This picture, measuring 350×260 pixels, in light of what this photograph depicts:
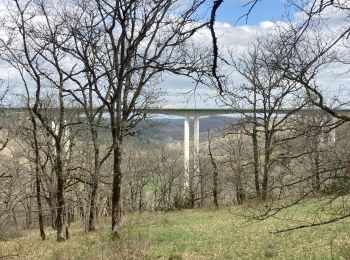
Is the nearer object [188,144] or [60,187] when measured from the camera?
[60,187]

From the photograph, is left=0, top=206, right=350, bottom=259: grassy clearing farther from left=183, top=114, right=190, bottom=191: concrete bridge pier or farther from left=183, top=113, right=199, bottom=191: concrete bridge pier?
left=183, top=113, right=199, bottom=191: concrete bridge pier

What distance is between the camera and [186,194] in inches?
1923

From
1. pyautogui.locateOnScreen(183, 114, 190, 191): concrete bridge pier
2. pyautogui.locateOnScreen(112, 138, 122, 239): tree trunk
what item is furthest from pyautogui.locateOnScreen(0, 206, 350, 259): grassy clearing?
pyautogui.locateOnScreen(183, 114, 190, 191): concrete bridge pier

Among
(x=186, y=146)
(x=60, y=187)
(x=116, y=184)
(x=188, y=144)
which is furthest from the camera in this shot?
(x=188, y=144)

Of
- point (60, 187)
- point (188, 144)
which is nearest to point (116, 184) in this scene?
point (60, 187)

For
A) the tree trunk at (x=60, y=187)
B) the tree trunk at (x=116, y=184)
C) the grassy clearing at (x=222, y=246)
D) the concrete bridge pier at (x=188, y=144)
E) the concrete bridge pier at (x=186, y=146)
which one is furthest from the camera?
the concrete bridge pier at (x=188, y=144)

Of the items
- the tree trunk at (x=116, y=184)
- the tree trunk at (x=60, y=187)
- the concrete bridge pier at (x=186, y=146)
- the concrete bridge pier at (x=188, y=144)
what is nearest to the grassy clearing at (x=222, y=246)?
the tree trunk at (x=116, y=184)

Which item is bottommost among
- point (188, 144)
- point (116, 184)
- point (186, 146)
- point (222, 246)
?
point (222, 246)

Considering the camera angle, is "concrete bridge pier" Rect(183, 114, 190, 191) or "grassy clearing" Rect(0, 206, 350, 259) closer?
"grassy clearing" Rect(0, 206, 350, 259)

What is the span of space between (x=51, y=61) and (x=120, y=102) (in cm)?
445

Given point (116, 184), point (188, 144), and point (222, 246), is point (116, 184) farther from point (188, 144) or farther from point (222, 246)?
point (188, 144)

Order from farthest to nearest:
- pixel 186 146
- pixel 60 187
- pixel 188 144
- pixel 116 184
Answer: pixel 188 144 → pixel 186 146 → pixel 60 187 → pixel 116 184

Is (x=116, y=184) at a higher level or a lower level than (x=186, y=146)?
higher

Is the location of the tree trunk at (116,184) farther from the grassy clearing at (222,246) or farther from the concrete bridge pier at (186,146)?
the concrete bridge pier at (186,146)
